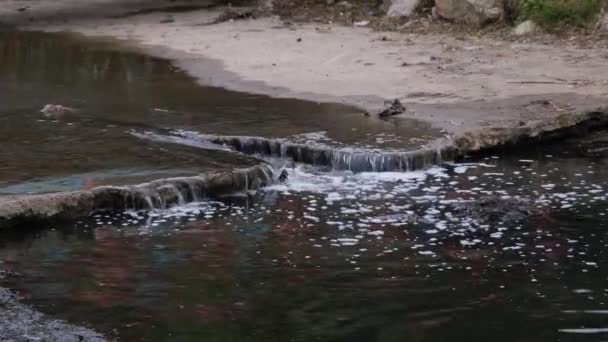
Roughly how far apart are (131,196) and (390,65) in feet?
21.8

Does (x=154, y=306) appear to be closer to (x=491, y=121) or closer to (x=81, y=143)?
(x=81, y=143)

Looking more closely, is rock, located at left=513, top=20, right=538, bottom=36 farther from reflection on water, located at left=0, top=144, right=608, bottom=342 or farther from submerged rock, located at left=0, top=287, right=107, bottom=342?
submerged rock, located at left=0, top=287, right=107, bottom=342

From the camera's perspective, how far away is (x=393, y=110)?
447 inches

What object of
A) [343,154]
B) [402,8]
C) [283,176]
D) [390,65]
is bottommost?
[283,176]

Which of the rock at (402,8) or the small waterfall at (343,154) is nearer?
the small waterfall at (343,154)

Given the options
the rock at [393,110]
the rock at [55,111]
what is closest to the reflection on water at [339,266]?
the rock at [393,110]

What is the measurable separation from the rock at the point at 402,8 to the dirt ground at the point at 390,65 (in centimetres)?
91

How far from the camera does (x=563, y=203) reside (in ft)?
27.2

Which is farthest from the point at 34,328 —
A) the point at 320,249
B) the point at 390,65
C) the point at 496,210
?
the point at 390,65

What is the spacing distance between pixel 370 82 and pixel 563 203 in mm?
5194

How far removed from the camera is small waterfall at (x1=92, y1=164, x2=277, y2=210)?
813 cm

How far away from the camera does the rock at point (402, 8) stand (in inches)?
739

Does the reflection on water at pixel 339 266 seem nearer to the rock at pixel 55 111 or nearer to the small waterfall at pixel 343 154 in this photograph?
the small waterfall at pixel 343 154

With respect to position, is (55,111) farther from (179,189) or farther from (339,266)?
(339,266)
